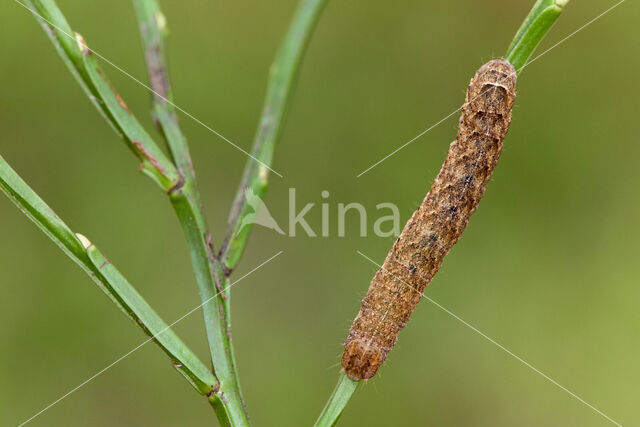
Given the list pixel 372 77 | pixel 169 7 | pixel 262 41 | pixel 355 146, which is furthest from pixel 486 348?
pixel 169 7

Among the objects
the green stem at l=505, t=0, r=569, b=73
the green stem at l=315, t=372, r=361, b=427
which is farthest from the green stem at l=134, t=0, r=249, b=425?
the green stem at l=505, t=0, r=569, b=73

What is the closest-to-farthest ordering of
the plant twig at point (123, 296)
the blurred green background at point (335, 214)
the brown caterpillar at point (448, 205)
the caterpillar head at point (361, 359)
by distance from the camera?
1. the plant twig at point (123, 296)
2. the caterpillar head at point (361, 359)
3. the brown caterpillar at point (448, 205)
4. the blurred green background at point (335, 214)

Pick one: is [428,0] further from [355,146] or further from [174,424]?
[174,424]

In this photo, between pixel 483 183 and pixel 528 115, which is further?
pixel 528 115

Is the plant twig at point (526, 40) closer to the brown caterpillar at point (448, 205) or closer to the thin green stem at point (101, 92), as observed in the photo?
the brown caterpillar at point (448, 205)

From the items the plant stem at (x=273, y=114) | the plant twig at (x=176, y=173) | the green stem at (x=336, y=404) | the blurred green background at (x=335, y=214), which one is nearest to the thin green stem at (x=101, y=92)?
the plant twig at (x=176, y=173)

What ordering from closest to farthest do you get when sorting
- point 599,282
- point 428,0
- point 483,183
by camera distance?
point 483,183
point 599,282
point 428,0

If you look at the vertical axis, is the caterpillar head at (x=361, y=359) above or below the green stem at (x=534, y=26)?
below

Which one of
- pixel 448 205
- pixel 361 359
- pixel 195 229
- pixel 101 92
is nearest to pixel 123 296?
pixel 195 229

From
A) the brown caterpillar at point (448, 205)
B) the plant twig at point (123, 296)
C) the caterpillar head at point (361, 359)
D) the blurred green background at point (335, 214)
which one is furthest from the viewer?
the blurred green background at point (335, 214)
